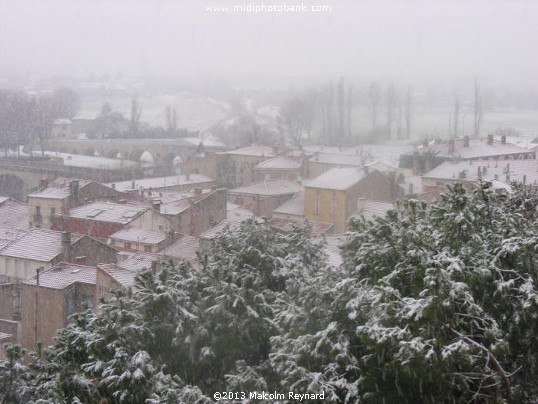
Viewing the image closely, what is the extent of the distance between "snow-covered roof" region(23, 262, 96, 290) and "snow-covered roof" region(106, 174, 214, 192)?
17.0 m

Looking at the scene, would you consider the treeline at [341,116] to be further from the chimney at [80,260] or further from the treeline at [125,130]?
the chimney at [80,260]

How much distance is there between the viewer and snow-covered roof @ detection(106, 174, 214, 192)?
37.5 metres

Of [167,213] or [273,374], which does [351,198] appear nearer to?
[167,213]

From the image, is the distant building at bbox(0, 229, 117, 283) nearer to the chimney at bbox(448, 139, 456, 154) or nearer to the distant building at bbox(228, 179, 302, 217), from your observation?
the distant building at bbox(228, 179, 302, 217)

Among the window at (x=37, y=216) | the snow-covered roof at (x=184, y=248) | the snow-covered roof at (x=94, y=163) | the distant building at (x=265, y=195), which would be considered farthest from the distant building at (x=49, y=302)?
the snow-covered roof at (x=94, y=163)

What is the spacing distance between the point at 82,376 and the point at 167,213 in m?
17.7

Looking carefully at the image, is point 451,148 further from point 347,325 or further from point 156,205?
point 347,325

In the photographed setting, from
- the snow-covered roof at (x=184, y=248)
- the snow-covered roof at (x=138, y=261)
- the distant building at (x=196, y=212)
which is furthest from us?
the distant building at (x=196, y=212)

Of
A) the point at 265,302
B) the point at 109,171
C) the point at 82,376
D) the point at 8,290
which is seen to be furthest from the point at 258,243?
the point at 109,171

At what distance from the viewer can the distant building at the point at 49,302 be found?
1808 centimetres

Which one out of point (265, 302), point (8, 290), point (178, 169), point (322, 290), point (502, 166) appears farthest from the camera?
point (178, 169)

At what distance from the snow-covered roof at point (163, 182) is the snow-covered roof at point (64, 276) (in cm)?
1699

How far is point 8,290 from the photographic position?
21203 mm

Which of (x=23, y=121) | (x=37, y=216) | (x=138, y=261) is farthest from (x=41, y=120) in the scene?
(x=138, y=261)
